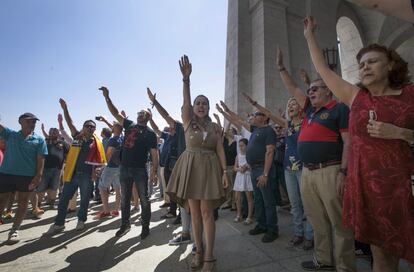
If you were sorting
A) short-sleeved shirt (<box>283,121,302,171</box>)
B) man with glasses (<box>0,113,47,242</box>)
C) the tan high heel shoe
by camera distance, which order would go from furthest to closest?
man with glasses (<box>0,113,47,242</box>)
short-sleeved shirt (<box>283,121,302,171</box>)
the tan high heel shoe

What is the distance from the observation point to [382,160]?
5.25ft

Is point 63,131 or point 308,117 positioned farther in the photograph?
point 63,131

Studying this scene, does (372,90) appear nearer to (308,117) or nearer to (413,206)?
(413,206)

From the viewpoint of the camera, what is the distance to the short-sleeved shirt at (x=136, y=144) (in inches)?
178

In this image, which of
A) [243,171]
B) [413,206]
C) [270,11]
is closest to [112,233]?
[243,171]

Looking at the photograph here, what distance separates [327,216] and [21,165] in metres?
5.04

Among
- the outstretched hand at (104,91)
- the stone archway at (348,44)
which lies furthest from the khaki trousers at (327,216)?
the stone archway at (348,44)

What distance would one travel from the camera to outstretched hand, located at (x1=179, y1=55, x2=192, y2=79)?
312cm

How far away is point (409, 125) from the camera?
5.17ft

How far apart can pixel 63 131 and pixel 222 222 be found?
186 inches

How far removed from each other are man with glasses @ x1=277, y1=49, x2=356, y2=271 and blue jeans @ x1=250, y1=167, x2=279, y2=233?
1.11 meters

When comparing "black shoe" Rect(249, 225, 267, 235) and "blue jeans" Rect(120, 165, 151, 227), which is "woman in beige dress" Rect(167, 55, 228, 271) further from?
"blue jeans" Rect(120, 165, 151, 227)

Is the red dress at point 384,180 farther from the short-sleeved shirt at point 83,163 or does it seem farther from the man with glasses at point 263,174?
the short-sleeved shirt at point 83,163

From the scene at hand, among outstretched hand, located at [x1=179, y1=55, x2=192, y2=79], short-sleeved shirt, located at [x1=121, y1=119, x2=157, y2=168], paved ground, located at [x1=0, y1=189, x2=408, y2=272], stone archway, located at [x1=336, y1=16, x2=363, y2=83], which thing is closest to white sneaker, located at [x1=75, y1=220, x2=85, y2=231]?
paved ground, located at [x1=0, y1=189, x2=408, y2=272]
